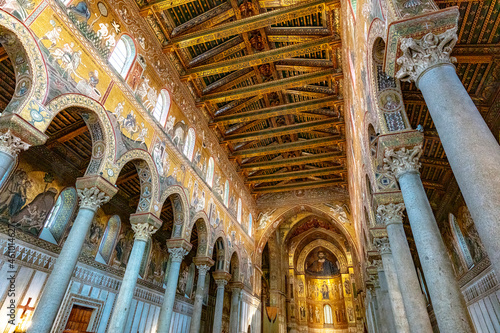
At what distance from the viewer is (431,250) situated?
4734mm

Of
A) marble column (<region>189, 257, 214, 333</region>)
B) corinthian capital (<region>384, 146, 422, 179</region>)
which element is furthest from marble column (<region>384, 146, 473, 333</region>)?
marble column (<region>189, 257, 214, 333</region>)

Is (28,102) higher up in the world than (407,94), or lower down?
lower down

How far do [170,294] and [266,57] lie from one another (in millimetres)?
9507

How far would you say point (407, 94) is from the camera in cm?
873

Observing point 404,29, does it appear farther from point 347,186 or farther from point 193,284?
point 193,284

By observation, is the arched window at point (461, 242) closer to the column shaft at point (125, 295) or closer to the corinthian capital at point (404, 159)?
the corinthian capital at point (404, 159)

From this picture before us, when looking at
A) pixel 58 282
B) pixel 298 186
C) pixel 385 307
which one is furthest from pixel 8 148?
pixel 298 186

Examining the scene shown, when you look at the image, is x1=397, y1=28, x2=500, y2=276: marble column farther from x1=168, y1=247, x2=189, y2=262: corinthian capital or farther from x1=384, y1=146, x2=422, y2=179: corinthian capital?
x1=168, y1=247, x2=189, y2=262: corinthian capital

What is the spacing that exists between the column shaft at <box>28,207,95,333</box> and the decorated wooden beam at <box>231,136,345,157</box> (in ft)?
37.3

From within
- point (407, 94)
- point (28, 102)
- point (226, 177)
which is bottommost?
point (28, 102)

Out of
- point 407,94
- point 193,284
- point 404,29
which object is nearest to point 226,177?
point 193,284

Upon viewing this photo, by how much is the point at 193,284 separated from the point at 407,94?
1710 centimetres

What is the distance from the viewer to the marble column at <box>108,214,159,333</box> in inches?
290

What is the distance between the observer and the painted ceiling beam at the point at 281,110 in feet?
45.4
